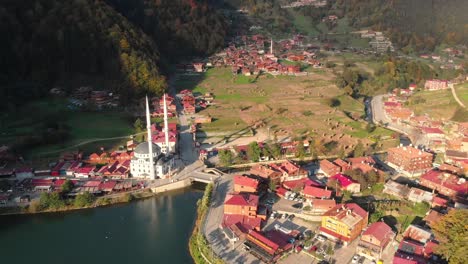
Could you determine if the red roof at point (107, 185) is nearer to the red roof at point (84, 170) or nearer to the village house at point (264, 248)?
the red roof at point (84, 170)

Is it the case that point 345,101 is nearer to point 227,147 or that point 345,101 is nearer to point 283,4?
point 227,147

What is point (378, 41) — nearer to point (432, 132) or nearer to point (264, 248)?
point (432, 132)

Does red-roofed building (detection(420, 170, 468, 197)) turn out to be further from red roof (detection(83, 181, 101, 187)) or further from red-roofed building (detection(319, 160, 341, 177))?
red roof (detection(83, 181, 101, 187))

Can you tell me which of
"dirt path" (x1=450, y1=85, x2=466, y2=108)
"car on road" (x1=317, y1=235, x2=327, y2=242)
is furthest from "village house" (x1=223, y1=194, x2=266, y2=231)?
"dirt path" (x1=450, y1=85, x2=466, y2=108)

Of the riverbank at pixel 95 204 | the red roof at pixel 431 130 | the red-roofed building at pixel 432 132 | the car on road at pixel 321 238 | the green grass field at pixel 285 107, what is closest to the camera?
the car on road at pixel 321 238

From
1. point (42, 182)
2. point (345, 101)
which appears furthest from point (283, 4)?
point (42, 182)

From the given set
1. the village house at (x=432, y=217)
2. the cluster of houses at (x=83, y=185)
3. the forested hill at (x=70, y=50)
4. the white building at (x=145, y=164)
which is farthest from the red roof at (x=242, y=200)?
the forested hill at (x=70, y=50)

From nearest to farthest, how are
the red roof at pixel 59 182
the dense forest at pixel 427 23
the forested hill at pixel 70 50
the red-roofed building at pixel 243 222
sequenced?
the red-roofed building at pixel 243 222
the red roof at pixel 59 182
the forested hill at pixel 70 50
the dense forest at pixel 427 23

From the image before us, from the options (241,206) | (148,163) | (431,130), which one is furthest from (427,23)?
(241,206)
